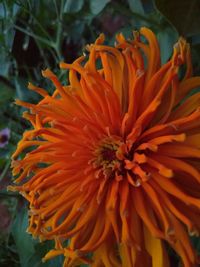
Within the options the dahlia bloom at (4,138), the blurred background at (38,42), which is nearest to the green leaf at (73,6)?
the blurred background at (38,42)

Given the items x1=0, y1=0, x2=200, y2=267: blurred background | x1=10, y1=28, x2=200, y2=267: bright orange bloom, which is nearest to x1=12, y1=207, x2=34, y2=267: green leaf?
x1=0, y1=0, x2=200, y2=267: blurred background

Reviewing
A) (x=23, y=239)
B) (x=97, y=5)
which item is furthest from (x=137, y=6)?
(x=23, y=239)

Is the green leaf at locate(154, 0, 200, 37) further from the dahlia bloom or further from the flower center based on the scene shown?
the dahlia bloom

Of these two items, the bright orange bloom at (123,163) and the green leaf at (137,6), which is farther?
the green leaf at (137,6)

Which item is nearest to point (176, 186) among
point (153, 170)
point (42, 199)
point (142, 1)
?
point (153, 170)

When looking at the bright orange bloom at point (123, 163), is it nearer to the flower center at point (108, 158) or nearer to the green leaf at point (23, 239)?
the flower center at point (108, 158)
